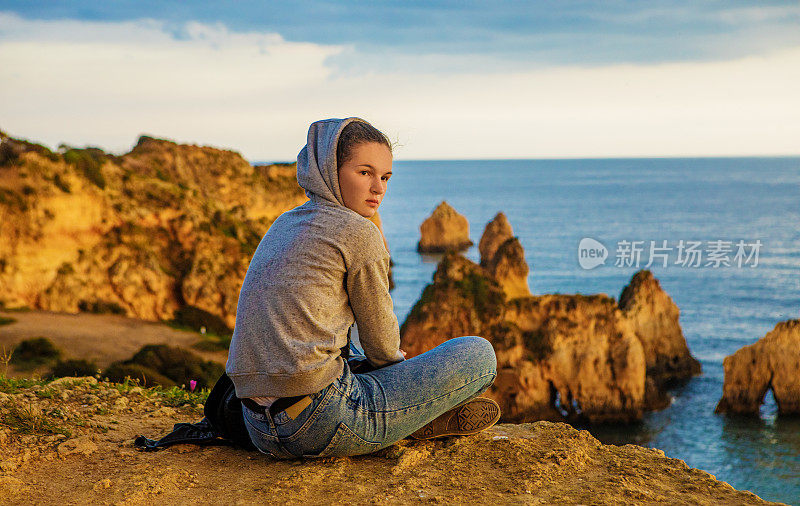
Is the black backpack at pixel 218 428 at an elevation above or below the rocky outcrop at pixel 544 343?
above

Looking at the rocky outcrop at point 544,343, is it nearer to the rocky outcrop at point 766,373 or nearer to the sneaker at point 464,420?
the rocky outcrop at point 766,373

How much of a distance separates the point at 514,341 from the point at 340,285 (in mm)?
25229

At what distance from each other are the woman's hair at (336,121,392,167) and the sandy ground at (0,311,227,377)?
787 inches

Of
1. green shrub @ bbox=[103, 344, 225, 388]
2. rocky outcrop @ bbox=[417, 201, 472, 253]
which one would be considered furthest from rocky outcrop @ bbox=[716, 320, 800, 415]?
rocky outcrop @ bbox=[417, 201, 472, 253]

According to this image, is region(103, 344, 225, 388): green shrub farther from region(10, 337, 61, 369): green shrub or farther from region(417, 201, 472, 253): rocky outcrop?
region(417, 201, 472, 253): rocky outcrop

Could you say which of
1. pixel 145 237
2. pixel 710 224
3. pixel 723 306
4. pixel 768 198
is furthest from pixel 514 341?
pixel 768 198

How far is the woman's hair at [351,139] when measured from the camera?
380 centimetres

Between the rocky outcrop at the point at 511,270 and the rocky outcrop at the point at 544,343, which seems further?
the rocky outcrop at the point at 511,270

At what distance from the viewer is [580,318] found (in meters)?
28.7

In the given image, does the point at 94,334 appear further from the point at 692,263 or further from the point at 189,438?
the point at 692,263

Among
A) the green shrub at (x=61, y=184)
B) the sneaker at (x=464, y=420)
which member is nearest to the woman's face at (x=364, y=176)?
the sneaker at (x=464, y=420)

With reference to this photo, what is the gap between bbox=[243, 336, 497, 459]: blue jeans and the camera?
153 inches

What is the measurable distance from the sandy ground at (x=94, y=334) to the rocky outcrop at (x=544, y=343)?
10.2 metres

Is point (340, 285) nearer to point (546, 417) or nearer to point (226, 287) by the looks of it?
point (546, 417)
